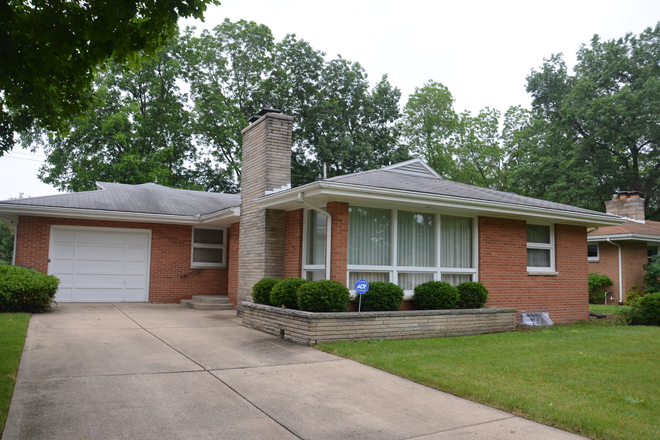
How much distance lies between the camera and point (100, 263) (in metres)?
14.8


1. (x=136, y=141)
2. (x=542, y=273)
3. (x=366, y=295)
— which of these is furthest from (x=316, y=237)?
(x=136, y=141)

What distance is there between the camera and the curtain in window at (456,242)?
1101cm

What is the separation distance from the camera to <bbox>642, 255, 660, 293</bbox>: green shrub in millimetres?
19000

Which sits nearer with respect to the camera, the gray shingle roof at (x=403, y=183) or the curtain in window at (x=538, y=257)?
the gray shingle roof at (x=403, y=183)

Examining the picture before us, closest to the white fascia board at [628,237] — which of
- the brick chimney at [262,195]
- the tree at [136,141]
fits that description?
the brick chimney at [262,195]

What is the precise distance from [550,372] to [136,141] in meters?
27.6

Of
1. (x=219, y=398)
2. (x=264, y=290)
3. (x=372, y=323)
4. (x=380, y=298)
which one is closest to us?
(x=219, y=398)

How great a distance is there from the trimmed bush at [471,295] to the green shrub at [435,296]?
42 cm

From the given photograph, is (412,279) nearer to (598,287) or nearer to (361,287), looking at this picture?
(361,287)

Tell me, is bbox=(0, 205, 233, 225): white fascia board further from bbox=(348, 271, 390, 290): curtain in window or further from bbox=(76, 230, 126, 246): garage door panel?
bbox=(348, 271, 390, 290): curtain in window

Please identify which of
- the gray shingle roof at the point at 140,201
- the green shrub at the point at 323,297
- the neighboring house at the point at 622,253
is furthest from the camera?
the neighboring house at the point at 622,253

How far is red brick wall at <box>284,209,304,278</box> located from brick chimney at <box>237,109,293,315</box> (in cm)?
16

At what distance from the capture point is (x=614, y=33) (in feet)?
103

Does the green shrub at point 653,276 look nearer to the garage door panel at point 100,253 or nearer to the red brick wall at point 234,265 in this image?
the red brick wall at point 234,265
